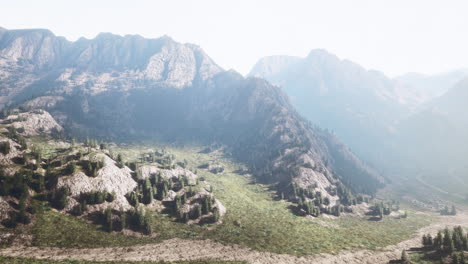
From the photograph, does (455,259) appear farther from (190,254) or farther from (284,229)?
(190,254)

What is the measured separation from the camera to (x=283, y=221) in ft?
414

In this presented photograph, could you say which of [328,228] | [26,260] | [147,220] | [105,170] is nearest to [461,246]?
[328,228]

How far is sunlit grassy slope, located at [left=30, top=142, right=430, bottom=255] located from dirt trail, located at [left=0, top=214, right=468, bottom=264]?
390 cm

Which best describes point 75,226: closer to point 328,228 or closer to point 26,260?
point 26,260

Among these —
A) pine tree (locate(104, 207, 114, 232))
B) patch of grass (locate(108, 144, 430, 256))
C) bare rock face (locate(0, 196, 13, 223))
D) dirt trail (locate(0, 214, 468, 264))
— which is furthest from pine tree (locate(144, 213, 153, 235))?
bare rock face (locate(0, 196, 13, 223))

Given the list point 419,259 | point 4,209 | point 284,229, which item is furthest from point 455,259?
point 4,209

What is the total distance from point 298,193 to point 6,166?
553 ft

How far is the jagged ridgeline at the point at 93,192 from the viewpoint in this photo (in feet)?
274

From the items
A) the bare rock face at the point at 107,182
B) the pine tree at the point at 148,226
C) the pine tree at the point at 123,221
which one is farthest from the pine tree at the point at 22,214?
the pine tree at the point at 148,226

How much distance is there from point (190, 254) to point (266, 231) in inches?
1641

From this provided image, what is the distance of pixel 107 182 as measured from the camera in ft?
344

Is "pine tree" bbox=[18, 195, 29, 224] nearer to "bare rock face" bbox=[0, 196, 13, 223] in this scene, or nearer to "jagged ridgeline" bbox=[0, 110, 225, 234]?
"jagged ridgeline" bbox=[0, 110, 225, 234]

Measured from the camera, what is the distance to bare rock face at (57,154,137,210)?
314 ft

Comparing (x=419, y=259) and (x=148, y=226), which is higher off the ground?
(x=148, y=226)
